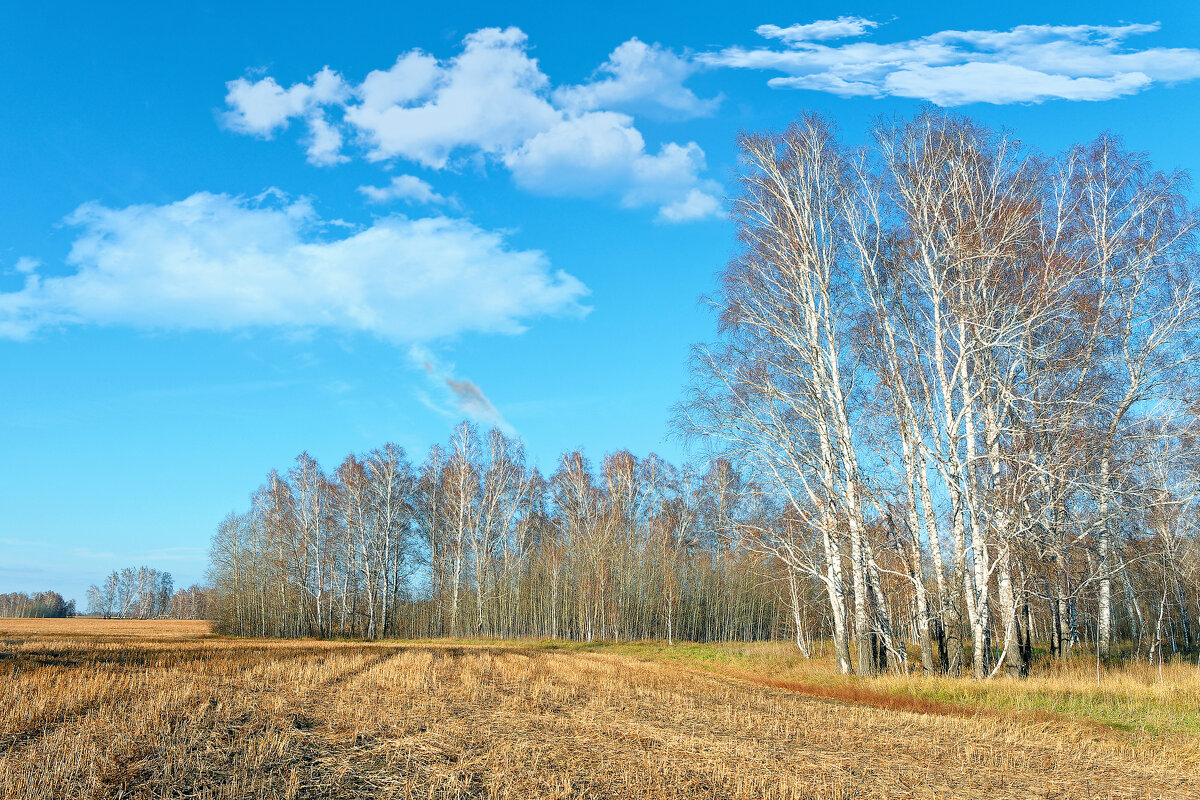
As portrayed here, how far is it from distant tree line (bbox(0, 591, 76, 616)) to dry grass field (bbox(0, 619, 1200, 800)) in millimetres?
141930

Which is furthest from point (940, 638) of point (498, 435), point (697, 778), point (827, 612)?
point (498, 435)

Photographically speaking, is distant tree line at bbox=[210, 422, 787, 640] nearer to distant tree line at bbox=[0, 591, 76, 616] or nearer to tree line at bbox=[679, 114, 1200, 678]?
tree line at bbox=[679, 114, 1200, 678]

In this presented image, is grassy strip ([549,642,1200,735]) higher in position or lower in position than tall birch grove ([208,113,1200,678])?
lower

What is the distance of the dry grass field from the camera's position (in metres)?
5.92

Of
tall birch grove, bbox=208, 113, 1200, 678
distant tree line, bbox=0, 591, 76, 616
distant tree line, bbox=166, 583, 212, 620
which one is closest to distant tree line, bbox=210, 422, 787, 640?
tall birch grove, bbox=208, 113, 1200, 678

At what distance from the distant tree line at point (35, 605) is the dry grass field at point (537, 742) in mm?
141930

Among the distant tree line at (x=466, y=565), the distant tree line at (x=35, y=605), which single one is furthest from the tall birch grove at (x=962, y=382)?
the distant tree line at (x=35, y=605)

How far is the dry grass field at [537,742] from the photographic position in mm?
5918

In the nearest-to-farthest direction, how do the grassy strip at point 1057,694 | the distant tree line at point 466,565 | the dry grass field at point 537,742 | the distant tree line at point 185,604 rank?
1. the dry grass field at point 537,742
2. the grassy strip at point 1057,694
3. the distant tree line at point 466,565
4. the distant tree line at point 185,604

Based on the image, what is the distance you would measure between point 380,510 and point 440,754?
36887 millimetres

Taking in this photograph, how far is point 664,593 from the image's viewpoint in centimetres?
4019

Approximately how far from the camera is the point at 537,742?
7570 millimetres

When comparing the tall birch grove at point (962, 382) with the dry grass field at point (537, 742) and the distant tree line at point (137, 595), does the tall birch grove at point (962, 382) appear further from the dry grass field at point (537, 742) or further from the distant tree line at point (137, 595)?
the distant tree line at point (137, 595)

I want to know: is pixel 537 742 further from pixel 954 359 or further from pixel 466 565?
pixel 466 565
